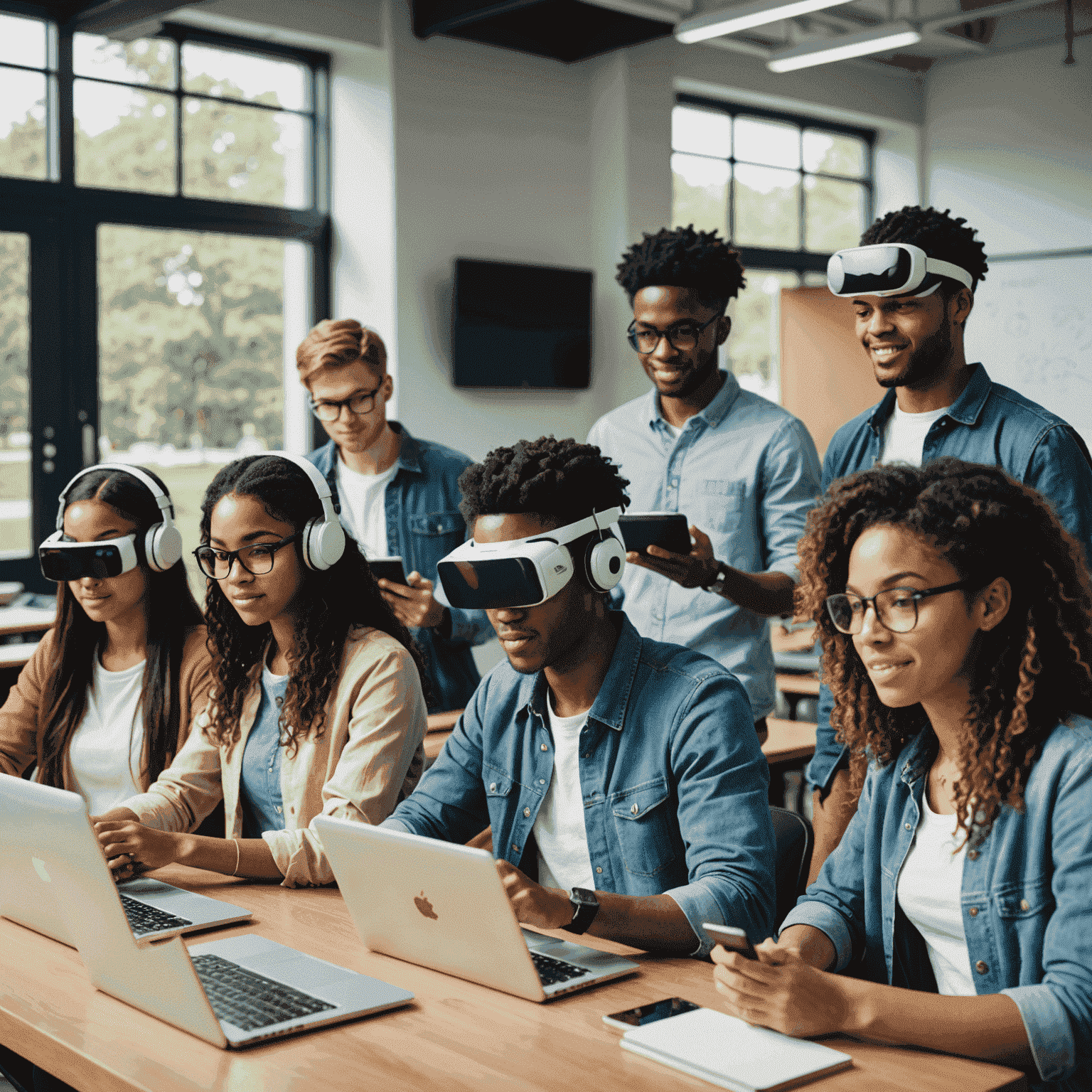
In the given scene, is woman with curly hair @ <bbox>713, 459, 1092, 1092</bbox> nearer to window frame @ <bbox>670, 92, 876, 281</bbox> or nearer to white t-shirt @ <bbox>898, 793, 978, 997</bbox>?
white t-shirt @ <bbox>898, 793, 978, 997</bbox>

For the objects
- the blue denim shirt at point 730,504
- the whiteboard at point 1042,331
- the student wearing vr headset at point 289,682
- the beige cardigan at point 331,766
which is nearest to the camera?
the beige cardigan at point 331,766

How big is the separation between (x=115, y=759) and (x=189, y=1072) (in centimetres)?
126

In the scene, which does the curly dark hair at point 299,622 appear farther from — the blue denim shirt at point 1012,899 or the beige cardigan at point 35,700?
the blue denim shirt at point 1012,899

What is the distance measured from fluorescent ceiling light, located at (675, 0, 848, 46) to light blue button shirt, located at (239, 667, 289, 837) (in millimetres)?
3957

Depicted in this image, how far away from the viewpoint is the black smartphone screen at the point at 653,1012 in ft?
4.77

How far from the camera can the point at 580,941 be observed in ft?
5.72

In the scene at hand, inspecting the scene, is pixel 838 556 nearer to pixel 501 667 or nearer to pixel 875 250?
pixel 501 667

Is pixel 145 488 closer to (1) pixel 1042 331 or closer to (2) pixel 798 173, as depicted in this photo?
(1) pixel 1042 331

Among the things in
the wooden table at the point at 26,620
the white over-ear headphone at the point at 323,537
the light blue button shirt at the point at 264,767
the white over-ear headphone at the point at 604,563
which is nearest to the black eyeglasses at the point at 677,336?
the white over-ear headphone at the point at 323,537

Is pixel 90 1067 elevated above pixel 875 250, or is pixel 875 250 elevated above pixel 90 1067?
pixel 875 250

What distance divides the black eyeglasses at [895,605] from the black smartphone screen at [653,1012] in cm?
48

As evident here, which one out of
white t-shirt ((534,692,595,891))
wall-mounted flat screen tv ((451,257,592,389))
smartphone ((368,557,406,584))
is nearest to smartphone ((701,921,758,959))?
white t-shirt ((534,692,595,891))

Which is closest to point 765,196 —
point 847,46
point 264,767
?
point 847,46

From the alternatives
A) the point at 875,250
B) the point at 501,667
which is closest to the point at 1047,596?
the point at 501,667
